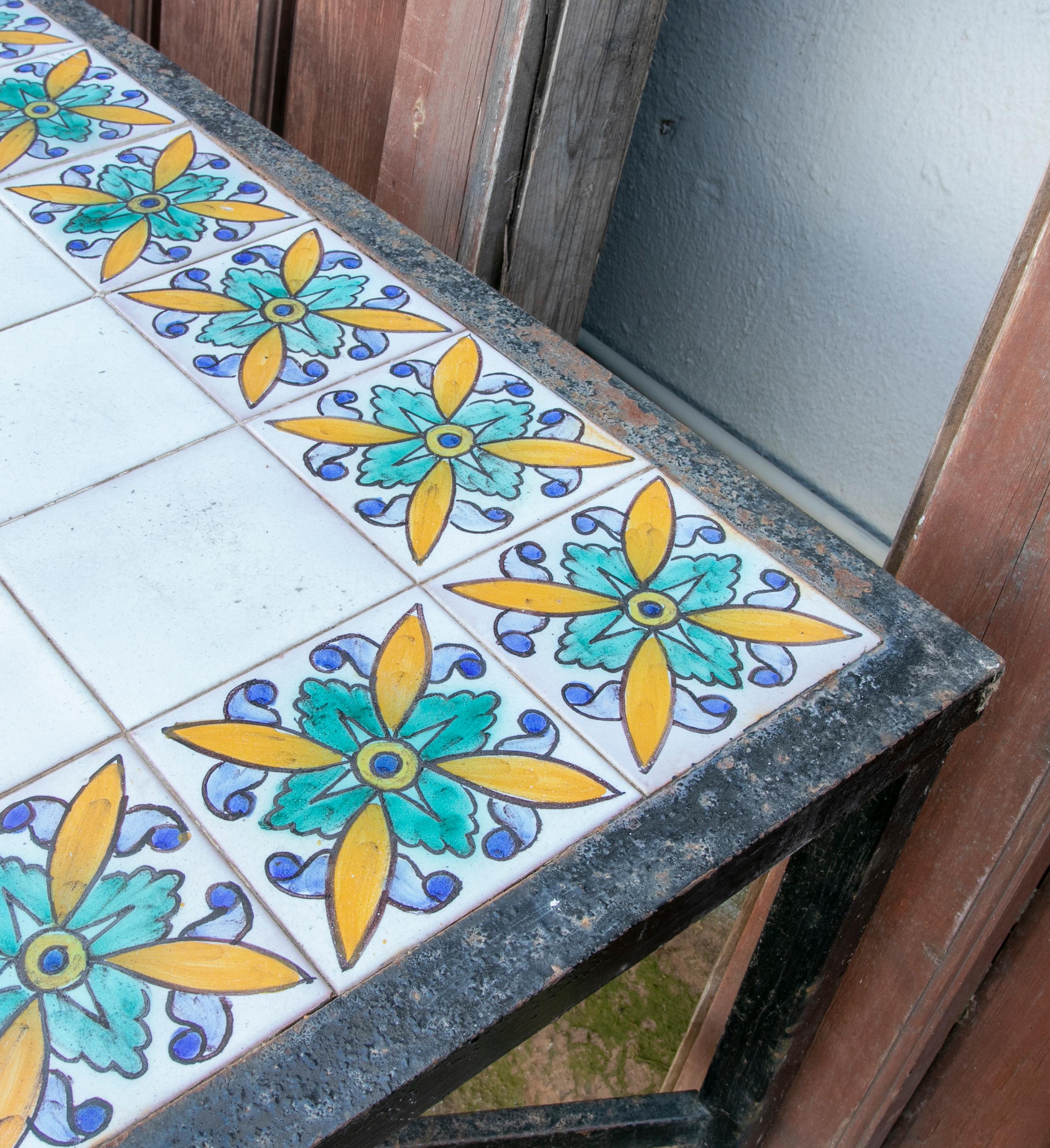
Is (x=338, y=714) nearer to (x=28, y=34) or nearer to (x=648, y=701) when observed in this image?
(x=648, y=701)

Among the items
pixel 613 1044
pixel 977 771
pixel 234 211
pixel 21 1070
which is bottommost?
pixel 613 1044

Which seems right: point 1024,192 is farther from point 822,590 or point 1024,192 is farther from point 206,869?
point 206,869

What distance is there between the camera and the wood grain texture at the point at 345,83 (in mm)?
1375

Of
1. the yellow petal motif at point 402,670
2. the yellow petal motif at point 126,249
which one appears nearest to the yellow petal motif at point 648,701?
the yellow petal motif at point 402,670

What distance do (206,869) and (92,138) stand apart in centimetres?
86

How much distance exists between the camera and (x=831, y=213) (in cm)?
141

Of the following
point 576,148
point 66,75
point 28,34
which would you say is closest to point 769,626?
point 576,148

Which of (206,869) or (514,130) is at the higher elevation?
(514,130)

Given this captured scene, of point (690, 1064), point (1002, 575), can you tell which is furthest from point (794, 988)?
point (1002, 575)

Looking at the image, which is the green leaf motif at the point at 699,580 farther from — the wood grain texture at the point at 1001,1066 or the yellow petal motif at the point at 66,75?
the yellow petal motif at the point at 66,75

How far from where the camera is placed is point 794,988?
3.86 ft

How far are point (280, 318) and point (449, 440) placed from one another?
0.21 m

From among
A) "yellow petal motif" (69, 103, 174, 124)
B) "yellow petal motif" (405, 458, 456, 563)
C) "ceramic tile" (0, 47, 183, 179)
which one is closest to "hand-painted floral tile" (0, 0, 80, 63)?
"ceramic tile" (0, 47, 183, 179)

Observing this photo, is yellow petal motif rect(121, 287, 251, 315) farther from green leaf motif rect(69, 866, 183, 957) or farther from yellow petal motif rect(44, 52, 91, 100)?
green leaf motif rect(69, 866, 183, 957)
